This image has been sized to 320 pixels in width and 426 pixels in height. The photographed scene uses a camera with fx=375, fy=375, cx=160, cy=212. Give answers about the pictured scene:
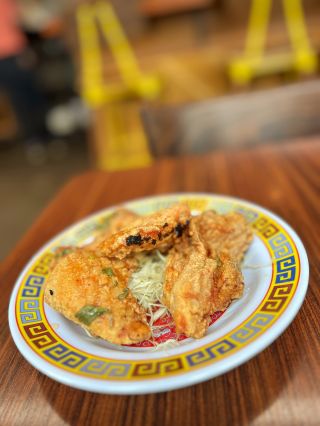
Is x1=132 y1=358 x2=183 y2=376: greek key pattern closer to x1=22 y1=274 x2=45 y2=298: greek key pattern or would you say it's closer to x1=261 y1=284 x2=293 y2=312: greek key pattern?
x1=261 y1=284 x2=293 y2=312: greek key pattern

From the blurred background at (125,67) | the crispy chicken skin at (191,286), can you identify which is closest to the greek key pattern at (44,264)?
the crispy chicken skin at (191,286)

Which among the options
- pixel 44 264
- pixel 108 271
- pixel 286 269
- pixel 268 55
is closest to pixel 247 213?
pixel 286 269

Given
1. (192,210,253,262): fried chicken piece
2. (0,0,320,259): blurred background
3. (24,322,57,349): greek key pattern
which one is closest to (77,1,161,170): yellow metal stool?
(0,0,320,259): blurred background

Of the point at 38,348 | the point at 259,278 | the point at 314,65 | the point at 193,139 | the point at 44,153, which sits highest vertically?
the point at 38,348

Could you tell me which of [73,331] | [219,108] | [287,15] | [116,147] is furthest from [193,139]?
[287,15]

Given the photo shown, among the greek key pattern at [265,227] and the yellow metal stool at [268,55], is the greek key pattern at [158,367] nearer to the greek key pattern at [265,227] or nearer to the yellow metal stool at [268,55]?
the greek key pattern at [265,227]

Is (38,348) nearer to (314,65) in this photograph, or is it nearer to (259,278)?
(259,278)

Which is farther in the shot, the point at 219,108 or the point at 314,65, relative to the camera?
the point at 314,65
